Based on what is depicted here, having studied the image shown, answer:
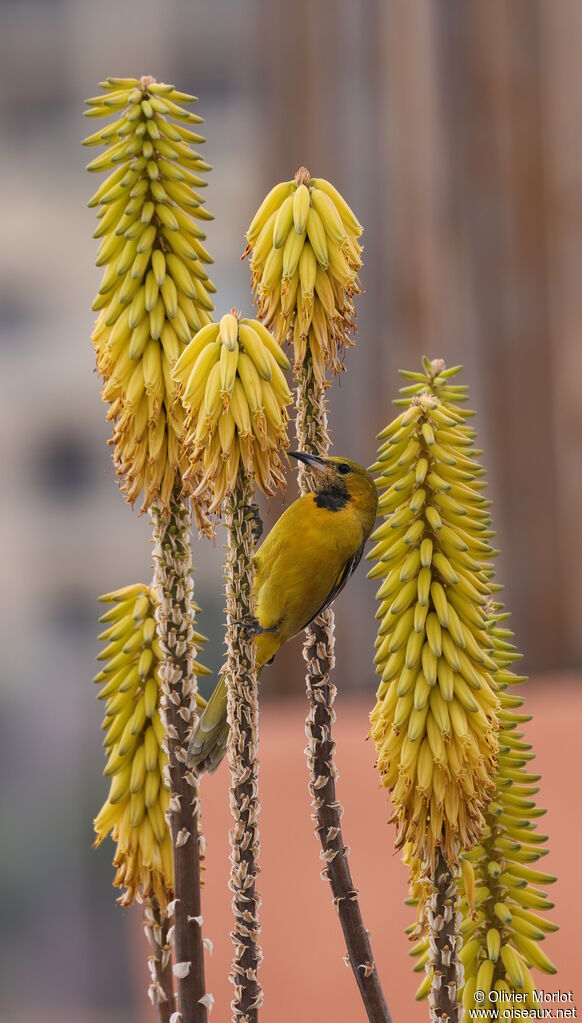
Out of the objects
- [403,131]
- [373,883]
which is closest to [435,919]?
[373,883]

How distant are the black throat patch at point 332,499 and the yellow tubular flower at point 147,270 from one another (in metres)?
0.10

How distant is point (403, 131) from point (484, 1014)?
1.25 meters

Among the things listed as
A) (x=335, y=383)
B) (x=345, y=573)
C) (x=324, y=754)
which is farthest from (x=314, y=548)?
(x=335, y=383)

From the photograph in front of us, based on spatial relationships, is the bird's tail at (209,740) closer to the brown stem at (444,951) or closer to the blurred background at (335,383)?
the brown stem at (444,951)

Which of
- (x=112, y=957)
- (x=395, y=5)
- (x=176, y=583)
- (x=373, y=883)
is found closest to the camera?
(x=176, y=583)

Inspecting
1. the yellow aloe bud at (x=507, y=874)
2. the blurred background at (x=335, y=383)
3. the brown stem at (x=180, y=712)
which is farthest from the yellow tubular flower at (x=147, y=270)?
the blurred background at (x=335, y=383)

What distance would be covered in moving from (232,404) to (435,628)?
0.11m

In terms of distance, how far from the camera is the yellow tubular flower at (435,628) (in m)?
0.40

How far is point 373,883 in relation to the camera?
38.4 inches

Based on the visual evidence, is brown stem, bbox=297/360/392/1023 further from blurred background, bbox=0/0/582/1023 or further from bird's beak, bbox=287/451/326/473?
blurred background, bbox=0/0/582/1023

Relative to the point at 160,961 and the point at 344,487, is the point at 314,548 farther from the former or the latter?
the point at 160,961

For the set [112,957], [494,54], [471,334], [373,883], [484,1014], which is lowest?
[112,957]

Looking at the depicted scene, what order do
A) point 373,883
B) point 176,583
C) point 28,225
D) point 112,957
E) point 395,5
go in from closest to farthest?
point 176,583 < point 373,883 < point 395,5 < point 28,225 < point 112,957

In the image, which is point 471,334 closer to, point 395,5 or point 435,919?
point 395,5
